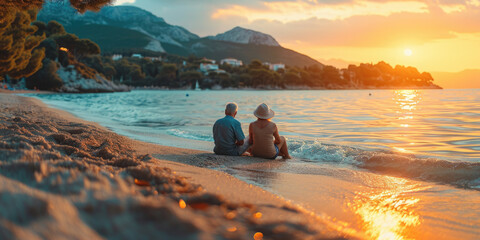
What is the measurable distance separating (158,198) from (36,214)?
2.94ft

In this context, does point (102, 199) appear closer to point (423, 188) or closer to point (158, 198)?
point (158, 198)

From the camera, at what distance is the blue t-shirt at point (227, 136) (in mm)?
6746

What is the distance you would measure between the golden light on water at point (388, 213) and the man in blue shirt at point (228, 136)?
10.2 ft

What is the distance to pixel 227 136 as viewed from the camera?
6746 mm

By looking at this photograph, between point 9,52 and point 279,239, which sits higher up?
point 9,52

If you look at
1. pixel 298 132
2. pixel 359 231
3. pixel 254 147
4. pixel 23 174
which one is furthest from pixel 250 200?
pixel 298 132

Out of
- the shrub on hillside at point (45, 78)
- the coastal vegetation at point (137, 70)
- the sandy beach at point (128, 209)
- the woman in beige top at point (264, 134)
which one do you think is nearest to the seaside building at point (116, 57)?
the coastal vegetation at point (137, 70)

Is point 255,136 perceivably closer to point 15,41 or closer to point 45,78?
point 15,41

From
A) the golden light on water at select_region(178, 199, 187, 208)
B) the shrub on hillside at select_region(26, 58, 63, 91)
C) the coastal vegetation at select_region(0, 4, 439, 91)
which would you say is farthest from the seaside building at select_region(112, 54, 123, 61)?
the golden light on water at select_region(178, 199, 187, 208)

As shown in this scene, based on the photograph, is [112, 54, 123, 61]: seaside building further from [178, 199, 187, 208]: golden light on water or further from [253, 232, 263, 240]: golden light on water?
[253, 232, 263, 240]: golden light on water

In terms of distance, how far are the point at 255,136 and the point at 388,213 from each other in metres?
3.64

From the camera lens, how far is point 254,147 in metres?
6.83

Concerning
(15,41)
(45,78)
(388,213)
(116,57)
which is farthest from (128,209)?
(116,57)

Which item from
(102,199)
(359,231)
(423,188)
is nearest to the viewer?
(102,199)
